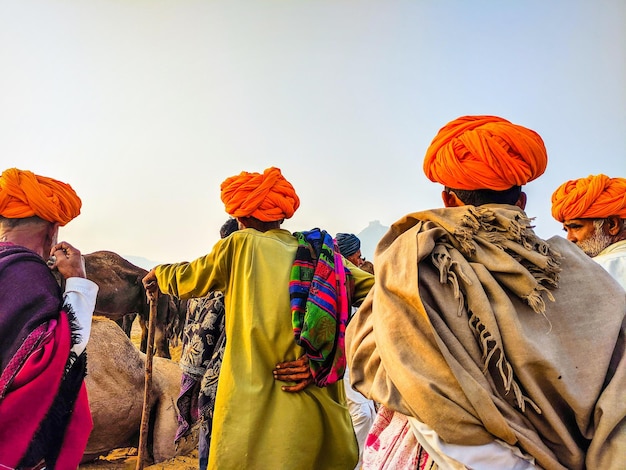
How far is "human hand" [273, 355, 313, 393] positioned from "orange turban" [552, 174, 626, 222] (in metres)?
2.28

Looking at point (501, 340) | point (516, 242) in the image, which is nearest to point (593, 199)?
point (516, 242)

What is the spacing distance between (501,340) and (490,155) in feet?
2.07

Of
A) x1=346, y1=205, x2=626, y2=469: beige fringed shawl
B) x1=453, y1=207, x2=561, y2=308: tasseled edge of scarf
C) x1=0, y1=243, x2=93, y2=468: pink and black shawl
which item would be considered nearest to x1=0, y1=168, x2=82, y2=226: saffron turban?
x1=0, y1=243, x2=93, y2=468: pink and black shawl

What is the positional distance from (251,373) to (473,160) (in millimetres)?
1802

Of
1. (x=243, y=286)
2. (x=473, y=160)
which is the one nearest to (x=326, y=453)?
(x=243, y=286)

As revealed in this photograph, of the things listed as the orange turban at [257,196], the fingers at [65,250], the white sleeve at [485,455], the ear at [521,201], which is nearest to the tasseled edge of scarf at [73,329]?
the fingers at [65,250]

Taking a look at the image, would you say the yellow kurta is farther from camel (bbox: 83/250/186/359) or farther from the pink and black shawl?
camel (bbox: 83/250/186/359)

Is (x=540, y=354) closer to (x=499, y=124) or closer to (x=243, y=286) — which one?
(x=499, y=124)

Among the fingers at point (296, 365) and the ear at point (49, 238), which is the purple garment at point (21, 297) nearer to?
the ear at point (49, 238)

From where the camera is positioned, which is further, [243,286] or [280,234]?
[280,234]

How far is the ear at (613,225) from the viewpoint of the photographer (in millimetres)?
3980

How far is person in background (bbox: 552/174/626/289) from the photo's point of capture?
154 inches

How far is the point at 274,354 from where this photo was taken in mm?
3164

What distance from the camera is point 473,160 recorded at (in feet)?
6.26
